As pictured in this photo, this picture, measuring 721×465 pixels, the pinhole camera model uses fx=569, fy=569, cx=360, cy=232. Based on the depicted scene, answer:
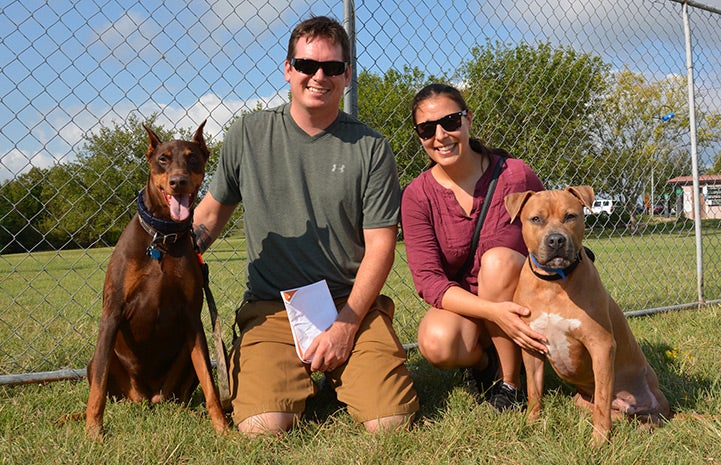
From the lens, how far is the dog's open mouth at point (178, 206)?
267cm

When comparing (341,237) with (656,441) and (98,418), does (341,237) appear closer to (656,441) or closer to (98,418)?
(98,418)

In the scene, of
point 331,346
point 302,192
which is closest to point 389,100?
point 302,192

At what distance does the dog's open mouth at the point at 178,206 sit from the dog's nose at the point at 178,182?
0.05 m

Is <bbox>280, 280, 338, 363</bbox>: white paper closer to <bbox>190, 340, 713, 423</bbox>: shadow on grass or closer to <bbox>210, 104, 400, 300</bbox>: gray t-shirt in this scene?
<bbox>210, 104, 400, 300</bbox>: gray t-shirt

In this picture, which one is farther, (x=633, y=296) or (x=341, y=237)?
(x=633, y=296)

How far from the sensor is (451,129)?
10.4 feet

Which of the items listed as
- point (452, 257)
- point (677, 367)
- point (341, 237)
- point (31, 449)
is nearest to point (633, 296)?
point (677, 367)

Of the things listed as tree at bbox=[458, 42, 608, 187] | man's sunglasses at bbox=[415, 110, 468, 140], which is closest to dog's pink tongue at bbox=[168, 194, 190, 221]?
man's sunglasses at bbox=[415, 110, 468, 140]

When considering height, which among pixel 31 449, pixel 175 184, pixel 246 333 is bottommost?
pixel 31 449

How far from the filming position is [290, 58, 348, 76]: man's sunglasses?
118 inches

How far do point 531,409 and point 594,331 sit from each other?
1.67ft

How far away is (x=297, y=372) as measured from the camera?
9.79 ft

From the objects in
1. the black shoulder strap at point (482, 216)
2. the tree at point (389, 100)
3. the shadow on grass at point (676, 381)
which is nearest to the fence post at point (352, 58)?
the tree at point (389, 100)

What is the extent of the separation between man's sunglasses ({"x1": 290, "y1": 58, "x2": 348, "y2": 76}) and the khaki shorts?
126 cm
